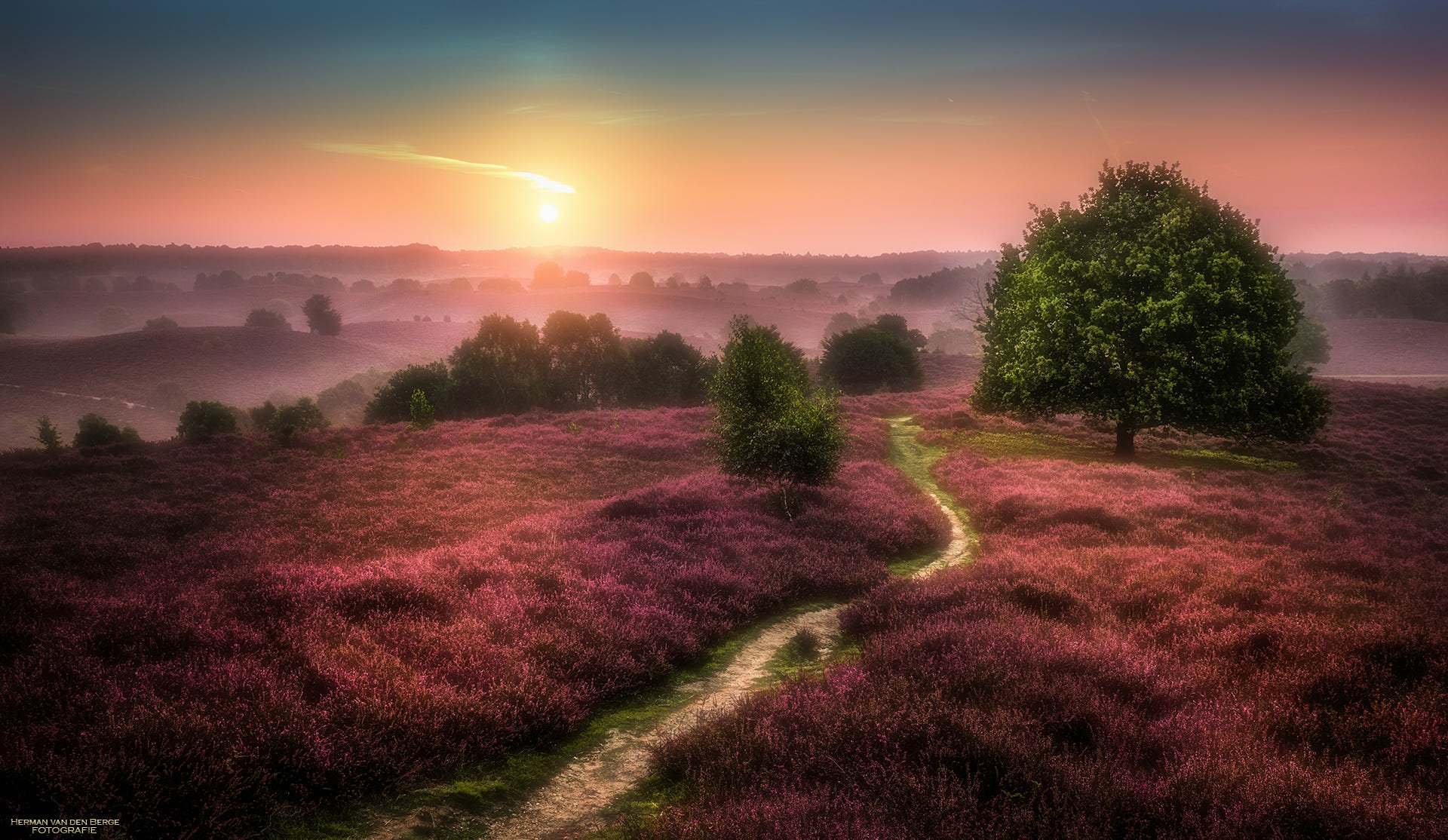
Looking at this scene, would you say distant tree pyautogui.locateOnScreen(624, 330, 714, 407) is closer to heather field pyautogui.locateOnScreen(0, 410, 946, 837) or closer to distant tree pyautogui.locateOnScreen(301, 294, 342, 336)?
heather field pyautogui.locateOnScreen(0, 410, 946, 837)

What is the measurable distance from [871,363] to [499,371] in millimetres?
41043

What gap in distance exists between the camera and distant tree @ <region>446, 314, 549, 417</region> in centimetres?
5656

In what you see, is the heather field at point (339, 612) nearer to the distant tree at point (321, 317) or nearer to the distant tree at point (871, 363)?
the distant tree at point (871, 363)

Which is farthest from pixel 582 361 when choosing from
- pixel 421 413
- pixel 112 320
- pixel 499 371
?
pixel 112 320

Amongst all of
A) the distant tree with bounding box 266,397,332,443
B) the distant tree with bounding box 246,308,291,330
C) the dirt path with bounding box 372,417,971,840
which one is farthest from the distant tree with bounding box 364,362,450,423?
the distant tree with bounding box 246,308,291,330

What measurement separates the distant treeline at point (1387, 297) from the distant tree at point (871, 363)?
4501 inches

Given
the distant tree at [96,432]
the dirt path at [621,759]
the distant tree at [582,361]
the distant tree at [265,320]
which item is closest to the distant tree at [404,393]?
the distant tree at [582,361]

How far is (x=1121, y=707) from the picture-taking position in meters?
6.66

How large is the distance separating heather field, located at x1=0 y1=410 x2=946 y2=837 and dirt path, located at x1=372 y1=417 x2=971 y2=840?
24.4 inches

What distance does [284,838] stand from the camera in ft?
17.5

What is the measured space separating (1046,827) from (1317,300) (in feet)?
631

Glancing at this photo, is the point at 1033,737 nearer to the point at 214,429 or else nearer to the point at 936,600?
the point at 936,600

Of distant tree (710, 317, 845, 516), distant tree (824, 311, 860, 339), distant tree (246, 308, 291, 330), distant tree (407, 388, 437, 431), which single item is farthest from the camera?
distant tree (824, 311, 860, 339)

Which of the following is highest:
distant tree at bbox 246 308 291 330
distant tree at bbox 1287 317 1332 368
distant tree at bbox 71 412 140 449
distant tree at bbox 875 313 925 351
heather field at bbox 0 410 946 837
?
distant tree at bbox 246 308 291 330
